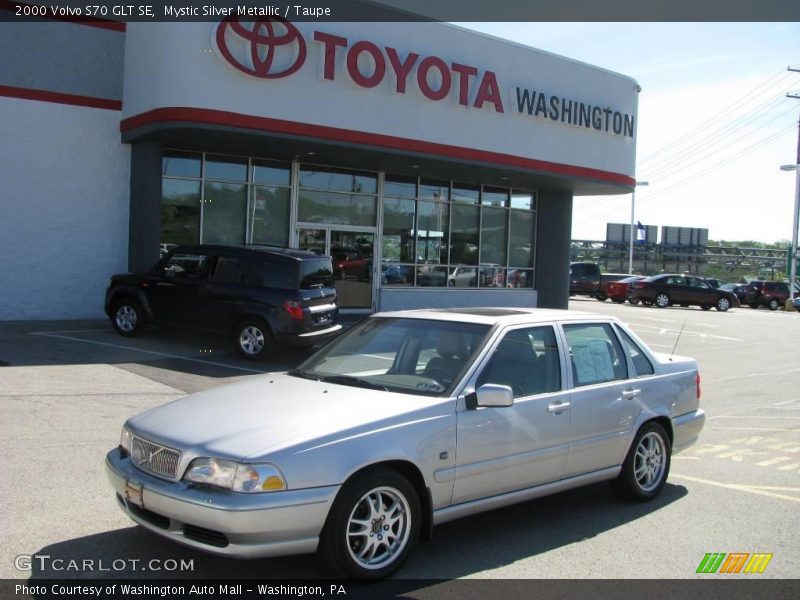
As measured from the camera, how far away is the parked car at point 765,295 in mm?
40781

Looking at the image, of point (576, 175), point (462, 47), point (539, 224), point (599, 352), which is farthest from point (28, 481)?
point (539, 224)

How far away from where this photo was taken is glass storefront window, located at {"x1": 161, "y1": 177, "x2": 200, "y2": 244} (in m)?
16.6

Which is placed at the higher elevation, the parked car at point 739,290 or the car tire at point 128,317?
the parked car at point 739,290

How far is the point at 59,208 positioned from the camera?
15.9 metres

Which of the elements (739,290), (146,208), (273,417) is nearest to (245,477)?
(273,417)

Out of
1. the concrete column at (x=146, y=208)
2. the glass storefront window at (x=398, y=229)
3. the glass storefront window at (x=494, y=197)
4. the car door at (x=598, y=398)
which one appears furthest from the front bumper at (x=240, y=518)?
the glass storefront window at (x=494, y=197)

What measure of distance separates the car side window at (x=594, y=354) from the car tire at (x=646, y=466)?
1.84 feet

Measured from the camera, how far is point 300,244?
60.1ft

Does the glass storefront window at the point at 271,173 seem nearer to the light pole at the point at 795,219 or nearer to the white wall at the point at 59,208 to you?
the white wall at the point at 59,208

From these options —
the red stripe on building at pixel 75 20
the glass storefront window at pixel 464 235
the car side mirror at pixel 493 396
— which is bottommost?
the car side mirror at pixel 493 396

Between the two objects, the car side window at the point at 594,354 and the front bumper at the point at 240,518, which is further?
the car side window at the point at 594,354

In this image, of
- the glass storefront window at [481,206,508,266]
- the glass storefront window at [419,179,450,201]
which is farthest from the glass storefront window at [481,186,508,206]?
the glass storefront window at [419,179,450,201]

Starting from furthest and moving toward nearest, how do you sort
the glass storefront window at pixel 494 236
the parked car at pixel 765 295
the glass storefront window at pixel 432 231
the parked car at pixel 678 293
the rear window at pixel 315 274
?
the parked car at pixel 765 295 < the parked car at pixel 678 293 < the glass storefront window at pixel 494 236 < the glass storefront window at pixel 432 231 < the rear window at pixel 315 274

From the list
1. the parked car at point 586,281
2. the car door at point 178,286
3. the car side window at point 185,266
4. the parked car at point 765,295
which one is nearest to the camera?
the car door at point 178,286
